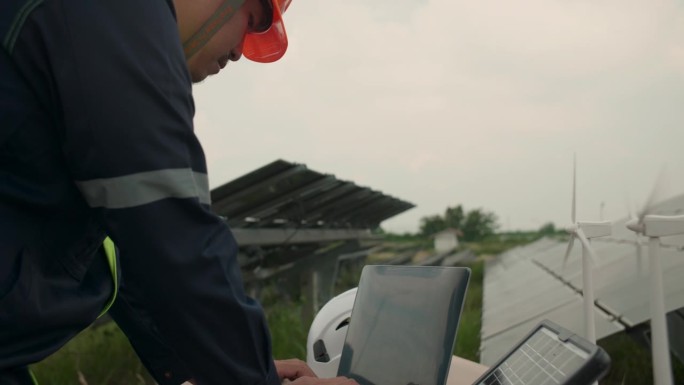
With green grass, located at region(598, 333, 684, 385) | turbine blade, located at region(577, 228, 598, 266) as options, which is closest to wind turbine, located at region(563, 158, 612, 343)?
turbine blade, located at region(577, 228, 598, 266)

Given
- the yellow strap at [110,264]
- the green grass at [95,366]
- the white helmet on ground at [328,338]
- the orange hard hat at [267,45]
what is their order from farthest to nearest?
1. the green grass at [95,366]
2. the orange hard hat at [267,45]
3. the white helmet on ground at [328,338]
4. the yellow strap at [110,264]

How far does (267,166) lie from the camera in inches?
262

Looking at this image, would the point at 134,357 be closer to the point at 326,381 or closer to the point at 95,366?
the point at 95,366

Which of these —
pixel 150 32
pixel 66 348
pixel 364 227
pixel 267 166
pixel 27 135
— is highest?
pixel 150 32

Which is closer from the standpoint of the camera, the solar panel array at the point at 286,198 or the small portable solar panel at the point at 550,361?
the small portable solar panel at the point at 550,361

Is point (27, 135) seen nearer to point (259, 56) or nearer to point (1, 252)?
point (1, 252)

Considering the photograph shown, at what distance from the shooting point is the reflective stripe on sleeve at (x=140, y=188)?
1.10m

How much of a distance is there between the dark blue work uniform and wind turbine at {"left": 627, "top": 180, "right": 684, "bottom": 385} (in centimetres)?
151

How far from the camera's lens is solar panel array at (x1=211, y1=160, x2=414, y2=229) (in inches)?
267

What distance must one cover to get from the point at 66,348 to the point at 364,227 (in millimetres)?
12361

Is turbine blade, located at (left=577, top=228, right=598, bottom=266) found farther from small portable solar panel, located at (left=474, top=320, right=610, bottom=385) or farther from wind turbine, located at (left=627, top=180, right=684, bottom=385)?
small portable solar panel, located at (left=474, top=320, right=610, bottom=385)

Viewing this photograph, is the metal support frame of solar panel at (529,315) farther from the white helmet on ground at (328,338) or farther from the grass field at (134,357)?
the white helmet on ground at (328,338)

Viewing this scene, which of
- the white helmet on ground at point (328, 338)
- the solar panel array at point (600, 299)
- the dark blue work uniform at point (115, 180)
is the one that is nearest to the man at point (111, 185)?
the dark blue work uniform at point (115, 180)

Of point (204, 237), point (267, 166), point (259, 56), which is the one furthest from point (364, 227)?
point (204, 237)
